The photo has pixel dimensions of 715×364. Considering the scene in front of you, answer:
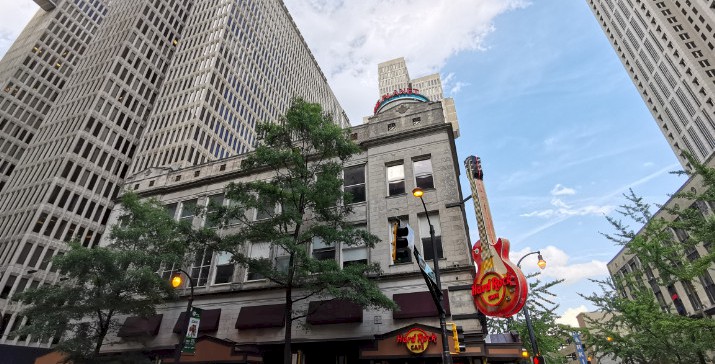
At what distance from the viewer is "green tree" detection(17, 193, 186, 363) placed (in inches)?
710

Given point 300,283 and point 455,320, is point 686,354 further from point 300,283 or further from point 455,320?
point 300,283

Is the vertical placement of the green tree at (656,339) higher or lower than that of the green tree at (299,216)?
lower

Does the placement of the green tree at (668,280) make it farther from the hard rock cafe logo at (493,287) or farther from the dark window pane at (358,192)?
the dark window pane at (358,192)

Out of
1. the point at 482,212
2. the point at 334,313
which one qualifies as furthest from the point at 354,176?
the point at 482,212

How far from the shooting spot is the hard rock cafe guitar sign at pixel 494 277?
12.1 m

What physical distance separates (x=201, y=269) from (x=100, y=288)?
18.4 ft

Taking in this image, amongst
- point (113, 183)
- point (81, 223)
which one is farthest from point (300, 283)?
point (113, 183)

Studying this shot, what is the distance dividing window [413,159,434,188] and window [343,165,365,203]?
3.38 m

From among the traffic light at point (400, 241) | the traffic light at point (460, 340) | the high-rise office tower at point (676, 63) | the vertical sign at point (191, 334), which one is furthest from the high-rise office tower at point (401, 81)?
the traffic light at point (400, 241)

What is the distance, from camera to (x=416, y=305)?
679 inches

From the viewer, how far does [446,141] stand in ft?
70.8

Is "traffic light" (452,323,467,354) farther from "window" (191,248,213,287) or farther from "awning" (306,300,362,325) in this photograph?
"window" (191,248,213,287)

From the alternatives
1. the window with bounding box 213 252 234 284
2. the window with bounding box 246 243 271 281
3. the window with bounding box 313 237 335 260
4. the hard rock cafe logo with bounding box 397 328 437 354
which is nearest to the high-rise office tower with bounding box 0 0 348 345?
the window with bounding box 246 243 271 281

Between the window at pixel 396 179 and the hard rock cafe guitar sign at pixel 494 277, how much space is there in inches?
253
